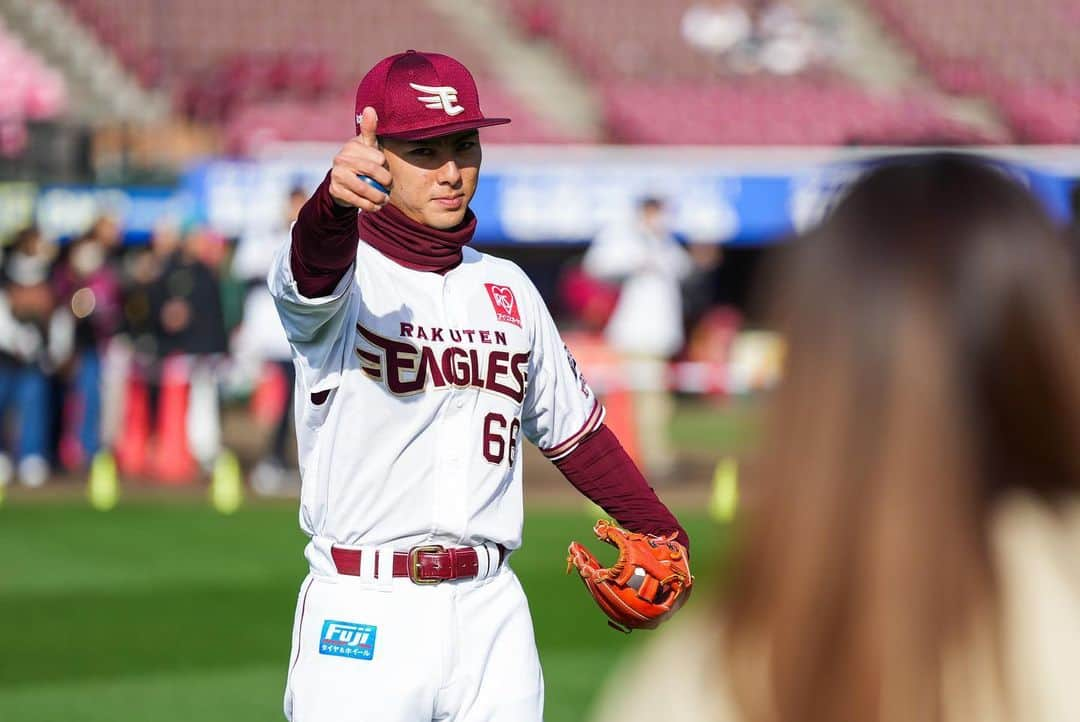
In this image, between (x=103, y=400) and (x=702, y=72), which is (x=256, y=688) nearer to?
(x=103, y=400)

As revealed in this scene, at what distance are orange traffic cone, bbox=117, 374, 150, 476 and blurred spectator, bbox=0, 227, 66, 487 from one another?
2.41 ft

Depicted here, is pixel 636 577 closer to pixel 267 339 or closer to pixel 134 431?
pixel 267 339

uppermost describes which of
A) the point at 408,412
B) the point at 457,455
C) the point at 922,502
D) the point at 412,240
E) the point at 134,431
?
the point at 922,502

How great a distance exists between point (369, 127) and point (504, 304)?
2.09ft

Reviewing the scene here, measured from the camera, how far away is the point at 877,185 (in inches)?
63.0

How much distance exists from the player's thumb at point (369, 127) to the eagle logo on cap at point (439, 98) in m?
0.23

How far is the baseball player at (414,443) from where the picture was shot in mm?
3652

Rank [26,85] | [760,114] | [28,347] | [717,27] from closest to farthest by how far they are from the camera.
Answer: [28,347]
[26,85]
[760,114]
[717,27]

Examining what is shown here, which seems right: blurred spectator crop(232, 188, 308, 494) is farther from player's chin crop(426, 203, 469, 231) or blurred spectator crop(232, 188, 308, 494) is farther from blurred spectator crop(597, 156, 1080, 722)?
blurred spectator crop(597, 156, 1080, 722)

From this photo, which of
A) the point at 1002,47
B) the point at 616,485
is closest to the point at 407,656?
A: the point at 616,485

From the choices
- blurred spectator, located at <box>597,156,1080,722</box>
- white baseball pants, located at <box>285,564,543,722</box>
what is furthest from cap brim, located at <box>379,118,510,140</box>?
blurred spectator, located at <box>597,156,1080,722</box>

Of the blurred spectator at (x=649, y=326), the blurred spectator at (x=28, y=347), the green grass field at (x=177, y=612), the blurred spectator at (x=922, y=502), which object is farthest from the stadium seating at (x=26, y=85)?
the blurred spectator at (x=922, y=502)

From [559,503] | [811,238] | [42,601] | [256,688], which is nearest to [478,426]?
[811,238]

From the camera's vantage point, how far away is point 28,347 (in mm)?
14609
